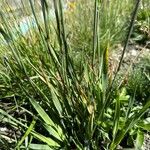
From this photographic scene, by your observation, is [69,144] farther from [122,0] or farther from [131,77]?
[122,0]

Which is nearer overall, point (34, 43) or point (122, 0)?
point (34, 43)

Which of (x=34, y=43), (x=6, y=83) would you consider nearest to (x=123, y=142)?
(x=6, y=83)

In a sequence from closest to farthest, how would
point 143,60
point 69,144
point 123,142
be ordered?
point 69,144 → point 123,142 → point 143,60

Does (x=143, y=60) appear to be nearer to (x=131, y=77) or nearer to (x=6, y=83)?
(x=131, y=77)

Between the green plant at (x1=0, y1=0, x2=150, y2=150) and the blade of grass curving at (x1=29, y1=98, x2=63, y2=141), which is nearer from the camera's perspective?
the green plant at (x1=0, y1=0, x2=150, y2=150)

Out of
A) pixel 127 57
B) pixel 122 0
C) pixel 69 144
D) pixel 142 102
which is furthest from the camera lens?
pixel 122 0

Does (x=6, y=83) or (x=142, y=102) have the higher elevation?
(x=6, y=83)

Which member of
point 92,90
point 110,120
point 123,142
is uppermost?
point 92,90

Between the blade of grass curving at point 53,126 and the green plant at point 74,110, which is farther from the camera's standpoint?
the blade of grass curving at point 53,126

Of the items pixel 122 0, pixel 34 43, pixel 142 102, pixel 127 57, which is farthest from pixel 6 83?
pixel 122 0
